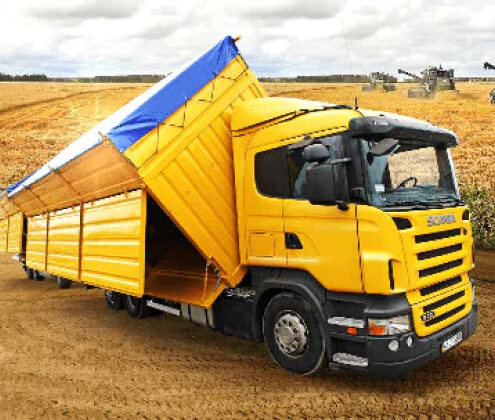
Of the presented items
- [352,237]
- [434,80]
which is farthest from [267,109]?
[434,80]

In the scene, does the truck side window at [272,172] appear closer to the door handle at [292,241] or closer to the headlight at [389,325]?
the door handle at [292,241]

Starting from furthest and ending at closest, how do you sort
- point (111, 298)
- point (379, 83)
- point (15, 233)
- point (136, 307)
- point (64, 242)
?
point (379, 83) < point (15, 233) < point (111, 298) < point (64, 242) < point (136, 307)

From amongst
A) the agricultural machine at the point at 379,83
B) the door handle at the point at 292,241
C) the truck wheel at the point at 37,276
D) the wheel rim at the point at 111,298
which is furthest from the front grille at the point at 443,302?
the agricultural machine at the point at 379,83

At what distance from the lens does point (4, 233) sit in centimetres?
1321

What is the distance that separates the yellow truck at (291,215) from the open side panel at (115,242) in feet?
0.09

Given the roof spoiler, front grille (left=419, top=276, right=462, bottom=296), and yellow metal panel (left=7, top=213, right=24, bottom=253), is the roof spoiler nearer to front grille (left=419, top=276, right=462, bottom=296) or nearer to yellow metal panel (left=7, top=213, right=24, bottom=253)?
front grille (left=419, top=276, right=462, bottom=296)

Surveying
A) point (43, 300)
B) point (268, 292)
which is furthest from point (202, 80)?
point (43, 300)

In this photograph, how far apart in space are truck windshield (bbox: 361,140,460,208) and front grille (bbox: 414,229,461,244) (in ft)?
0.95

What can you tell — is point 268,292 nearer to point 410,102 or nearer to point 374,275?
point 374,275

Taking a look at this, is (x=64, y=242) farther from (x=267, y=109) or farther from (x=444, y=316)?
(x=444, y=316)

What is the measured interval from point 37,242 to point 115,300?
249 centimetres

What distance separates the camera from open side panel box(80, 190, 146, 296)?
618 centimetres

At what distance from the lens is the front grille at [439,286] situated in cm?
514

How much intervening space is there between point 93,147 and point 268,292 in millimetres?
2729
